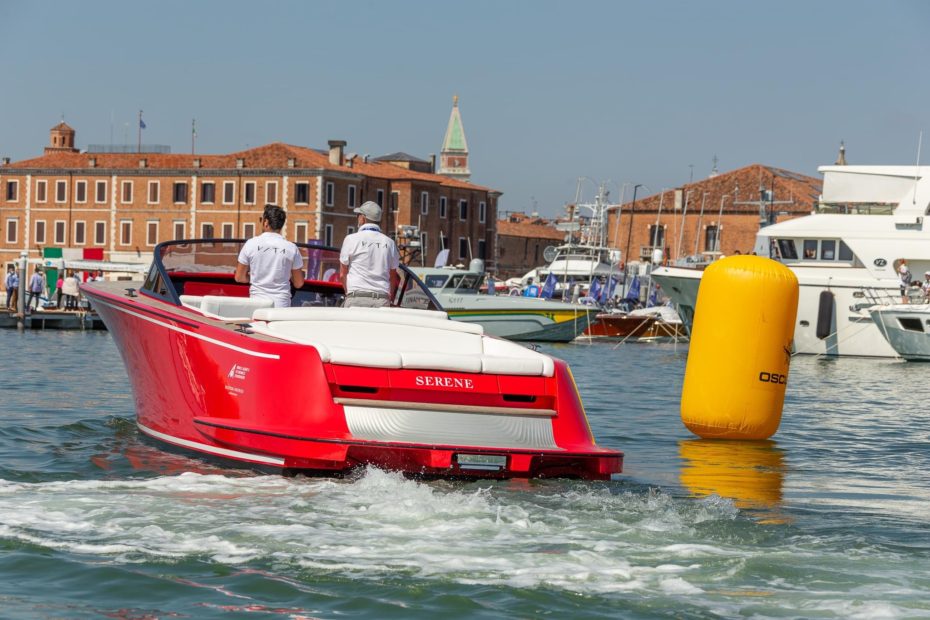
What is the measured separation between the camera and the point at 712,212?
92.5m

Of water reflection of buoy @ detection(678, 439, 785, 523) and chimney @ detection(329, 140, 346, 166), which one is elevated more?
chimney @ detection(329, 140, 346, 166)

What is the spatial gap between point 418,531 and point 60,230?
295 ft

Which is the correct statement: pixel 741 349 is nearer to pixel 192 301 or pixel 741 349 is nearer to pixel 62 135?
pixel 192 301

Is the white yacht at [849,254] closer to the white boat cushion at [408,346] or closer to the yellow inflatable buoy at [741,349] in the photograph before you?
the yellow inflatable buoy at [741,349]

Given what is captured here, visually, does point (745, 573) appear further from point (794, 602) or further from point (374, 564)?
point (374, 564)

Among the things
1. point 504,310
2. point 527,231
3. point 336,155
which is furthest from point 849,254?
point 527,231

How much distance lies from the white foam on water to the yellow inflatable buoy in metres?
4.35

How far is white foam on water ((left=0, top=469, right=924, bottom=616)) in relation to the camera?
20.1ft

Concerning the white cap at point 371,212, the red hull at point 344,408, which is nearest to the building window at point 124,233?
the white cap at point 371,212

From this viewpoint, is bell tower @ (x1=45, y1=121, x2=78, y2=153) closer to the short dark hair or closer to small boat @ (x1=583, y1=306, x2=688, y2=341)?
small boat @ (x1=583, y1=306, x2=688, y2=341)

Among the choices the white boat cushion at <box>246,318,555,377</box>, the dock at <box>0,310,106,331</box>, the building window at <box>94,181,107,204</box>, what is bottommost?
the dock at <box>0,310,106,331</box>

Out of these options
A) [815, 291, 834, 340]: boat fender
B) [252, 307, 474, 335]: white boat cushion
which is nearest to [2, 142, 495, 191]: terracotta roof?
Answer: [815, 291, 834, 340]: boat fender

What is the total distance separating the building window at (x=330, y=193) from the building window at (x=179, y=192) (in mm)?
9692

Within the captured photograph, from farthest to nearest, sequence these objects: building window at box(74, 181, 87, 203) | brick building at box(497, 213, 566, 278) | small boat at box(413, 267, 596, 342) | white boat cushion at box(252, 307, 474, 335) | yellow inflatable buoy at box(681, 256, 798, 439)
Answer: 1. brick building at box(497, 213, 566, 278)
2. building window at box(74, 181, 87, 203)
3. small boat at box(413, 267, 596, 342)
4. yellow inflatable buoy at box(681, 256, 798, 439)
5. white boat cushion at box(252, 307, 474, 335)
